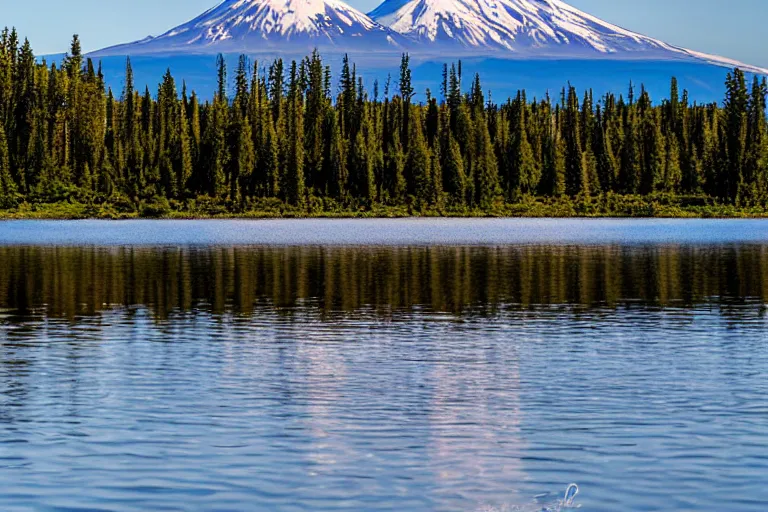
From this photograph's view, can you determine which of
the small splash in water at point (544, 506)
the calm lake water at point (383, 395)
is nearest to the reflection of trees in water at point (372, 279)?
the calm lake water at point (383, 395)

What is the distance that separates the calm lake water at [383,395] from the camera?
19.2 meters

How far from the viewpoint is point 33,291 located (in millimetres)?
55000

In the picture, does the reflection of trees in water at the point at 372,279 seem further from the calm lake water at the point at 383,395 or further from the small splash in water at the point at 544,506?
the small splash in water at the point at 544,506

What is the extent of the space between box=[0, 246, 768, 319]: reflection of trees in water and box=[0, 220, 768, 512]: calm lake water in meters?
0.41

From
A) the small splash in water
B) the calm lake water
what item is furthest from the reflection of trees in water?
the small splash in water

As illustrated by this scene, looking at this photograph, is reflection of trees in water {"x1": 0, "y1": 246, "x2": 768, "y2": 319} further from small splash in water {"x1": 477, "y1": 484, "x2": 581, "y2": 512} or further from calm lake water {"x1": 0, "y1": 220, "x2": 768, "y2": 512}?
small splash in water {"x1": 477, "y1": 484, "x2": 581, "y2": 512}

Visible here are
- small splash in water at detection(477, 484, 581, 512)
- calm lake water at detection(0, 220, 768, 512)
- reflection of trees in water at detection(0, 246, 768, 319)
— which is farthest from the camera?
reflection of trees in water at detection(0, 246, 768, 319)

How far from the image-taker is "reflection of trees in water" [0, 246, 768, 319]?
4988 centimetres

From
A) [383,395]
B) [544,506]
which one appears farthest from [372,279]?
[544,506]

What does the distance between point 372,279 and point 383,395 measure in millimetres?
34848

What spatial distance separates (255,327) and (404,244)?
63.8 metres

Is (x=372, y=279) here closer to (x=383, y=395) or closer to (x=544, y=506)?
(x=383, y=395)

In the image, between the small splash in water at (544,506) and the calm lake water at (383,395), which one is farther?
the calm lake water at (383,395)

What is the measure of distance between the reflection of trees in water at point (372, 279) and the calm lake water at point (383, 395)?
0.41 m
